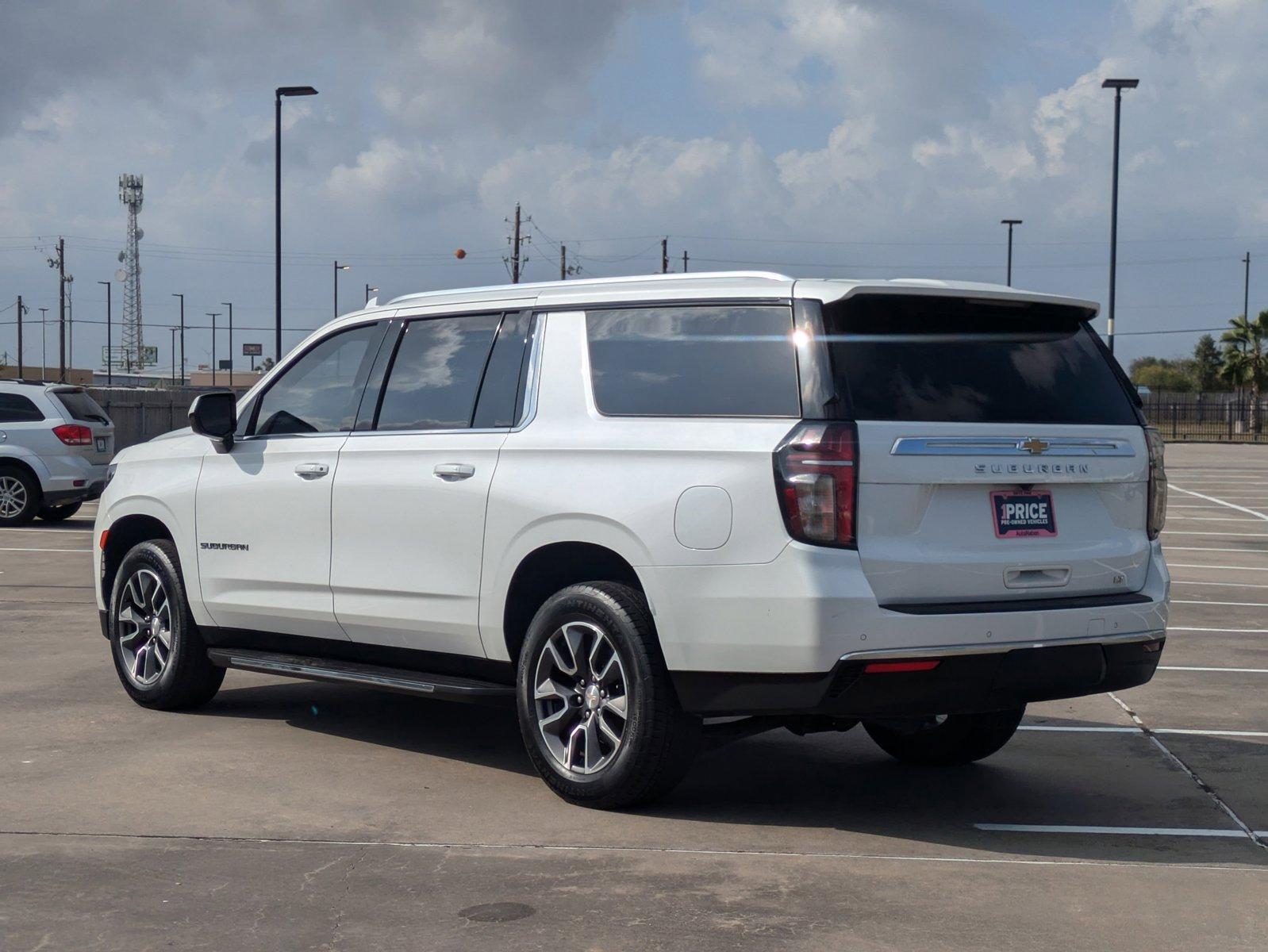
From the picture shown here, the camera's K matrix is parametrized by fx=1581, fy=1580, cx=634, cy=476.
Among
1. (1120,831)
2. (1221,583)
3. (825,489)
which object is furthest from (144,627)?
(1221,583)

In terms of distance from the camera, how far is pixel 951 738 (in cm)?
682

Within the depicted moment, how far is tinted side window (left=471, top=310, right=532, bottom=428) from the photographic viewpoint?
6414mm

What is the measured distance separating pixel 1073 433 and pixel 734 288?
1.36 meters

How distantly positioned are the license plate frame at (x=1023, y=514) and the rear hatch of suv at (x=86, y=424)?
15.8 meters

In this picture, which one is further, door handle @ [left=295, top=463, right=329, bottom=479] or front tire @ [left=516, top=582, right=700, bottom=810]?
door handle @ [left=295, top=463, right=329, bottom=479]

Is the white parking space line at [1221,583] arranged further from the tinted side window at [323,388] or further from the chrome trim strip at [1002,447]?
the tinted side window at [323,388]

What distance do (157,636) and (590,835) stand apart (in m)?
3.27

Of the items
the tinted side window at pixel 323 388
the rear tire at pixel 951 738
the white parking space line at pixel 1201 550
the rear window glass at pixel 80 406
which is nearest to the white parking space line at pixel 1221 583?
the white parking space line at pixel 1201 550

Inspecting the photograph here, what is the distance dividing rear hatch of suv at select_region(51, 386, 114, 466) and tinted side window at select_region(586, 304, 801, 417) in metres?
14.5

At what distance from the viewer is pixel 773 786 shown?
21.3ft

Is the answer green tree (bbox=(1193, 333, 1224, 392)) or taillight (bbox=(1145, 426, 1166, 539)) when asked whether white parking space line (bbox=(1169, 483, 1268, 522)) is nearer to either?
taillight (bbox=(1145, 426, 1166, 539))

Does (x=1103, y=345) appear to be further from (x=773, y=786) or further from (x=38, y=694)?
(x=38, y=694)

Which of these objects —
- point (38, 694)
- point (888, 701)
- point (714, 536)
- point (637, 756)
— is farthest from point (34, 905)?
point (38, 694)

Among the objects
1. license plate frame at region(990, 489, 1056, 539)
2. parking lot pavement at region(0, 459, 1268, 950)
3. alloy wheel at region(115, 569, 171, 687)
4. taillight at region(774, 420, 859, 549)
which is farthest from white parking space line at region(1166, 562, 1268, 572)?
taillight at region(774, 420, 859, 549)
